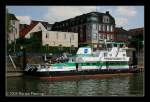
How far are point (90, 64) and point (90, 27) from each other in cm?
273

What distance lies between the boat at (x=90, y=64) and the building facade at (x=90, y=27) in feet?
2.12

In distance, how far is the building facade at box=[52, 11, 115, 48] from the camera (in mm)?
11531

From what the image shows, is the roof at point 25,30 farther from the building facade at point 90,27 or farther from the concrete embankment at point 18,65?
the concrete embankment at point 18,65

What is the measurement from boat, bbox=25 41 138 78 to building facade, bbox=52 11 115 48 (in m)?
0.65

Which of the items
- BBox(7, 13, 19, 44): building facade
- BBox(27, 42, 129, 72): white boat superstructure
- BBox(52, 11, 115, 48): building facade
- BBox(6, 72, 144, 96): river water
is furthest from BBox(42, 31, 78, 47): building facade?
BBox(6, 72, 144, 96): river water

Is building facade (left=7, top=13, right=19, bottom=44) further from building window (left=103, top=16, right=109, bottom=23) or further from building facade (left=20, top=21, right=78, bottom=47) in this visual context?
building window (left=103, top=16, right=109, bottom=23)

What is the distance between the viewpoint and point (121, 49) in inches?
443

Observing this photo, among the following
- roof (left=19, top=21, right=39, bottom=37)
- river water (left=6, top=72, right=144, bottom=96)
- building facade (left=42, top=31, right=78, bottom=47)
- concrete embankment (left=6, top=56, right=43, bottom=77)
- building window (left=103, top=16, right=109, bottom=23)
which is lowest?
river water (left=6, top=72, right=144, bottom=96)

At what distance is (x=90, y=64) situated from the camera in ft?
Result: 33.7

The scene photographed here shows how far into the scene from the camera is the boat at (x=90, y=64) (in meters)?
9.92
